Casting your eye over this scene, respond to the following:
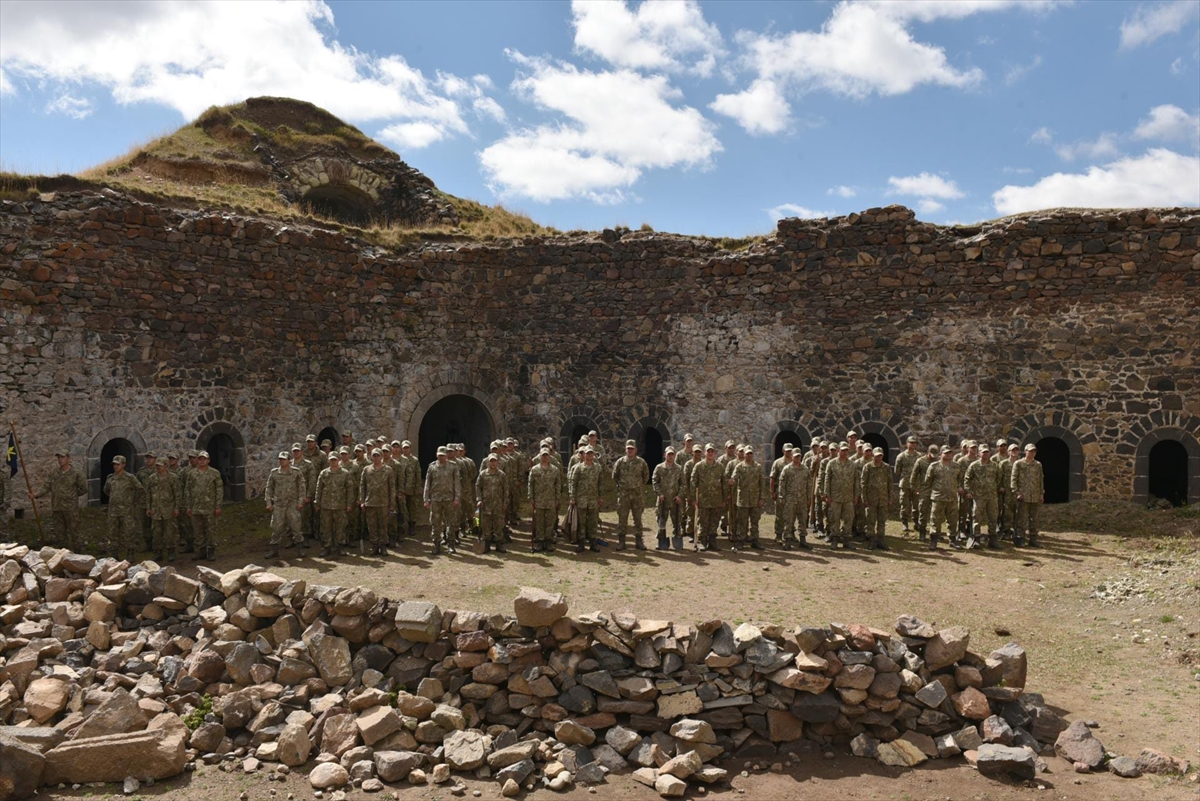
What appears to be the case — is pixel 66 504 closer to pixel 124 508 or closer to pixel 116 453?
pixel 124 508

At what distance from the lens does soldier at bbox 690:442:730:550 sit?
13984 millimetres

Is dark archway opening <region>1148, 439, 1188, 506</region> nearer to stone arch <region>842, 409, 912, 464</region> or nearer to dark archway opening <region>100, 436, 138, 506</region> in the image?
stone arch <region>842, 409, 912, 464</region>

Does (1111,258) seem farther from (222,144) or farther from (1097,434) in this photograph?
(222,144)

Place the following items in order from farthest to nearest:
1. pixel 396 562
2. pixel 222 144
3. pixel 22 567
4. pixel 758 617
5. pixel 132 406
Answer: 1. pixel 222 144
2. pixel 132 406
3. pixel 396 562
4. pixel 22 567
5. pixel 758 617

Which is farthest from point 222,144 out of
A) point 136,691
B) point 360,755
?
point 360,755

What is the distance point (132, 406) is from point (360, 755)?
1086 cm

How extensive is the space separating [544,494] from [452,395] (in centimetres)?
847

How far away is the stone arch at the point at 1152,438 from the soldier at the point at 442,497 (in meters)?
12.7

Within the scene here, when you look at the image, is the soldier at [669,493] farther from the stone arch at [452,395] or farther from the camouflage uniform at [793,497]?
the stone arch at [452,395]

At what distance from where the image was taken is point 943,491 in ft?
46.0

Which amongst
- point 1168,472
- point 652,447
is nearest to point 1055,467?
point 1168,472

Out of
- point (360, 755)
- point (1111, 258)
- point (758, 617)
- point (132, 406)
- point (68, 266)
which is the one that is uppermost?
point (1111, 258)

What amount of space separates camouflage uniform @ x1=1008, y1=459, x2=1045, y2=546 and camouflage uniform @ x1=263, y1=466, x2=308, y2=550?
1192 centimetres

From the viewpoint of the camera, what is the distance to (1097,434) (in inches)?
643
